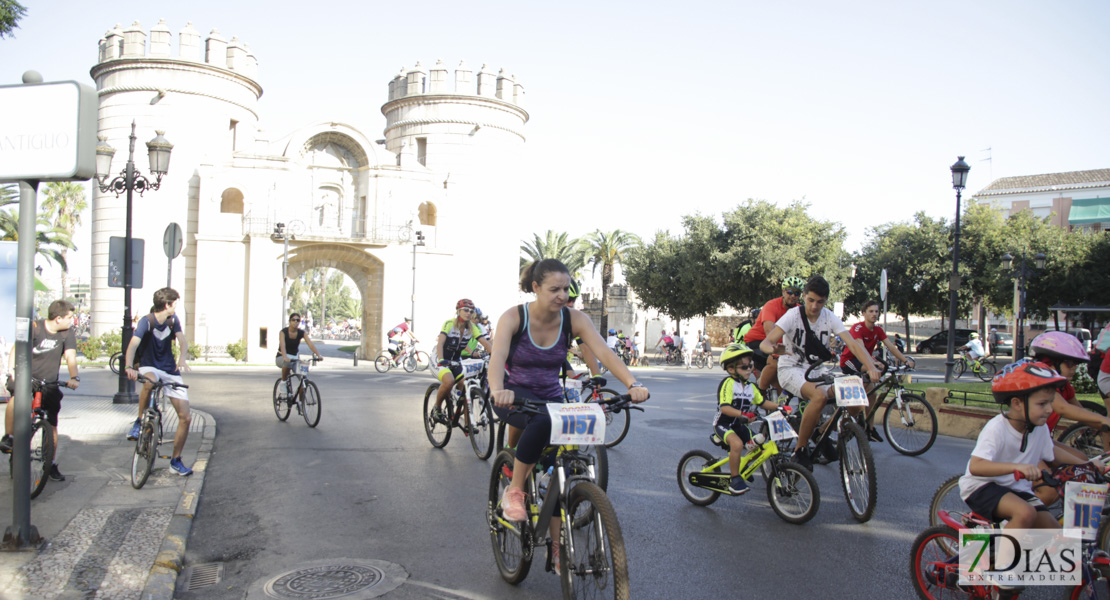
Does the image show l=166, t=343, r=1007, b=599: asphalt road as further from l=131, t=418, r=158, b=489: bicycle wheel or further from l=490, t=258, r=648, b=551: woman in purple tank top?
l=490, t=258, r=648, b=551: woman in purple tank top

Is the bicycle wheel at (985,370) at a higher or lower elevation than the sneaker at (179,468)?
lower

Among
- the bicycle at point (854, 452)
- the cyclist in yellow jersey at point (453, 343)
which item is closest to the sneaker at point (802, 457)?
the bicycle at point (854, 452)

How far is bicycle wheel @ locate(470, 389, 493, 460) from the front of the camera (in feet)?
29.7

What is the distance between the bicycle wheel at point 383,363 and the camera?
2838 centimetres

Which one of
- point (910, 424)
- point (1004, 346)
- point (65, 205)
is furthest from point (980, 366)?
point (65, 205)

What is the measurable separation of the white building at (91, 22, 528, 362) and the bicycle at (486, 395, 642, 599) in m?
32.2

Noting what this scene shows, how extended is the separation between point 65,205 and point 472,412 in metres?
51.8

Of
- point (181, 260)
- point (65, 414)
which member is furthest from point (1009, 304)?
point (65, 414)

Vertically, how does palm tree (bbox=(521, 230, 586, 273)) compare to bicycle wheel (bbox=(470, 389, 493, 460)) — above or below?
above

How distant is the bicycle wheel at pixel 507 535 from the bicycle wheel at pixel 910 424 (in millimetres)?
6250

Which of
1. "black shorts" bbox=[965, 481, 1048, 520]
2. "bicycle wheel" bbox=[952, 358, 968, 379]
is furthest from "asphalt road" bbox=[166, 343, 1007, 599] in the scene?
"bicycle wheel" bbox=[952, 358, 968, 379]

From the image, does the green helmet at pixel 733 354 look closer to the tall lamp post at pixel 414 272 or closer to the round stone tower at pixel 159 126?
the tall lamp post at pixel 414 272

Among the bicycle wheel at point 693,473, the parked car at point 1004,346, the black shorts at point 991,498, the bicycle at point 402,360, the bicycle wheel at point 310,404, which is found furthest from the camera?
the parked car at point 1004,346

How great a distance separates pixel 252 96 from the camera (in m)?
38.2
